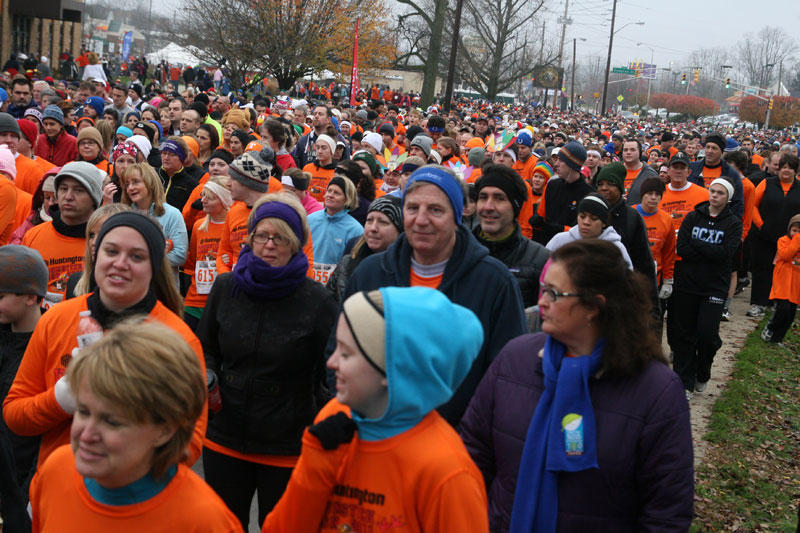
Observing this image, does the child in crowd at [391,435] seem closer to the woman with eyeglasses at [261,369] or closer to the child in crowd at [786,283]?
the woman with eyeglasses at [261,369]

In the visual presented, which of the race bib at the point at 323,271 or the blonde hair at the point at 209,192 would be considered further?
the blonde hair at the point at 209,192

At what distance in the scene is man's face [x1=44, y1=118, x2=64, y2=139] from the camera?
32.5ft

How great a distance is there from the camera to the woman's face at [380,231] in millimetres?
5270

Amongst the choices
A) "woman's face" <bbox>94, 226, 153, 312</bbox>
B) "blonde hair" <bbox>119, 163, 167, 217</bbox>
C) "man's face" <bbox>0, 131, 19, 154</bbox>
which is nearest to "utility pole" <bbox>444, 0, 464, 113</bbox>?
"man's face" <bbox>0, 131, 19, 154</bbox>

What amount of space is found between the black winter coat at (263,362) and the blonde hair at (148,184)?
2.62m

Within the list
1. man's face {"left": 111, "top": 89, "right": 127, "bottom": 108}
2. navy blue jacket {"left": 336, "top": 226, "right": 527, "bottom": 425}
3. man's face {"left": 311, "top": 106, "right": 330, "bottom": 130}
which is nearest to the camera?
navy blue jacket {"left": 336, "top": 226, "right": 527, "bottom": 425}

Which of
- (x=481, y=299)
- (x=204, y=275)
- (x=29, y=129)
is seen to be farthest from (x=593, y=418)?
(x=29, y=129)

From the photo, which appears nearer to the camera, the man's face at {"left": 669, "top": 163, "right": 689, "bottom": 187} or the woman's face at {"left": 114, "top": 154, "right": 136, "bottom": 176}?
the woman's face at {"left": 114, "top": 154, "right": 136, "bottom": 176}

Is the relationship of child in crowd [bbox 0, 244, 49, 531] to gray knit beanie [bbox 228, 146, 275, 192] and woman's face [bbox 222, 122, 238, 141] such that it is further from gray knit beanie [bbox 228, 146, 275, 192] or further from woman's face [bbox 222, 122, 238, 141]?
woman's face [bbox 222, 122, 238, 141]

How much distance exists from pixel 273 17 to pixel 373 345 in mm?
29195

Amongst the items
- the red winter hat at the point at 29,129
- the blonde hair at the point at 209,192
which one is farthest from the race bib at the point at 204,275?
the red winter hat at the point at 29,129

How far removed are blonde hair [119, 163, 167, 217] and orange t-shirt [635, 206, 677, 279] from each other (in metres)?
4.86

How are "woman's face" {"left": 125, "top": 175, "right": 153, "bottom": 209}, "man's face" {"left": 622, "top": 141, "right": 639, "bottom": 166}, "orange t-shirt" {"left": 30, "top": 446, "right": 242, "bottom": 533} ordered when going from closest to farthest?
"orange t-shirt" {"left": 30, "top": 446, "right": 242, "bottom": 533}, "woman's face" {"left": 125, "top": 175, "right": 153, "bottom": 209}, "man's face" {"left": 622, "top": 141, "right": 639, "bottom": 166}

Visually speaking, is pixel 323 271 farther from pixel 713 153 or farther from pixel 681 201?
pixel 713 153
